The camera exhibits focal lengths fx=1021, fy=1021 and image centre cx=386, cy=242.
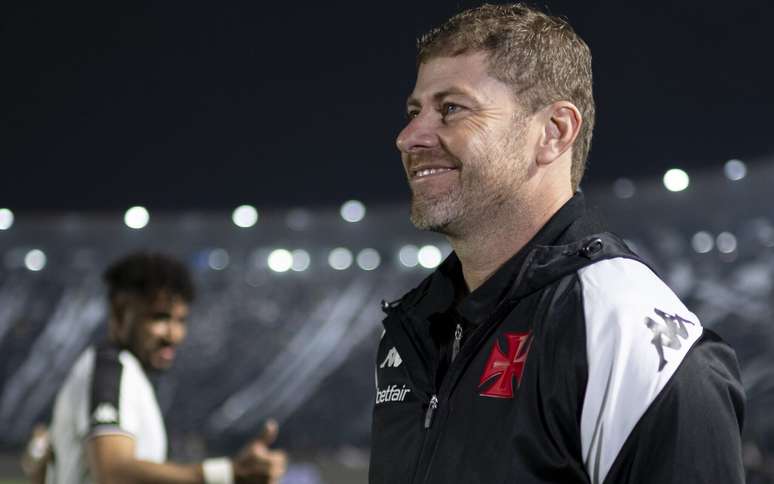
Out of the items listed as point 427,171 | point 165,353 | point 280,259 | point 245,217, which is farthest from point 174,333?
point 280,259

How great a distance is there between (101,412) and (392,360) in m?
2.07

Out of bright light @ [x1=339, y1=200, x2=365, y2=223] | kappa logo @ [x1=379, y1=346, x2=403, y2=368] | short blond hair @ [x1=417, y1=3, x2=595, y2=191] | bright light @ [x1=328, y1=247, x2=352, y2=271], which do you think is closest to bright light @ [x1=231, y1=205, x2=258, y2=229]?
bright light @ [x1=339, y1=200, x2=365, y2=223]

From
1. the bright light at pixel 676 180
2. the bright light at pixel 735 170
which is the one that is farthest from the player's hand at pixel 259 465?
the bright light at pixel 676 180

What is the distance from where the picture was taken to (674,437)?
4.96 feet

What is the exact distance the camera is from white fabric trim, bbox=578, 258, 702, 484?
1.54 metres

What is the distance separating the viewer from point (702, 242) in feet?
101

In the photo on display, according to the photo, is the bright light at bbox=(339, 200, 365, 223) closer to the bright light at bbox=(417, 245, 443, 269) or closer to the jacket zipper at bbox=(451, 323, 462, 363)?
the bright light at bbox=(417, 245, 443, 269)

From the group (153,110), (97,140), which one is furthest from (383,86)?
(97,140)

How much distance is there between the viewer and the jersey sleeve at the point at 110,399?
385 cm

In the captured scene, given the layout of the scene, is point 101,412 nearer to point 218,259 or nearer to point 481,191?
point 481,191

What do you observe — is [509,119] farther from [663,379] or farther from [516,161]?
[663,379]

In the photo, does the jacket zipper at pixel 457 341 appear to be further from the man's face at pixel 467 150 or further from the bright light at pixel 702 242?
the bright light at pixel 702 242

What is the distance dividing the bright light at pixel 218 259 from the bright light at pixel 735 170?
58.2 ft

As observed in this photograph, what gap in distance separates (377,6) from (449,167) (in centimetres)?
1659
